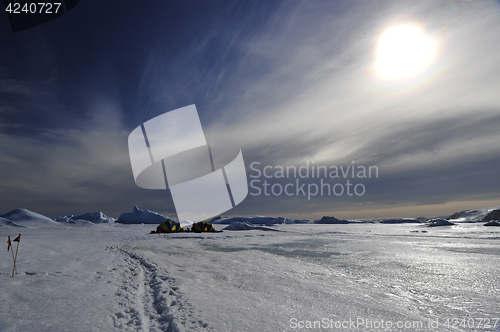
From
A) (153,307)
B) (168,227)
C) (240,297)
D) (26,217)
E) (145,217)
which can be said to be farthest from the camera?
(145,217)

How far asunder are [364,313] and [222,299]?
9.62ft

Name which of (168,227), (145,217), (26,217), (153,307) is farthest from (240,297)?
(145,217)

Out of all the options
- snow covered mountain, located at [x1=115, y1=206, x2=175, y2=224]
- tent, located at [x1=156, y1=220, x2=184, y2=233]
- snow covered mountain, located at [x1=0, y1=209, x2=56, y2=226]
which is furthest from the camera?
snow covered mountain, located at [x1=115, y1=206, x2=175, y2=224]

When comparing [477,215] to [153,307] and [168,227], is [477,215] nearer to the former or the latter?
[168,227]

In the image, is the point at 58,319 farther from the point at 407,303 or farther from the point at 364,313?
the point at 407,303

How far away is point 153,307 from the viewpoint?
16.0 feet

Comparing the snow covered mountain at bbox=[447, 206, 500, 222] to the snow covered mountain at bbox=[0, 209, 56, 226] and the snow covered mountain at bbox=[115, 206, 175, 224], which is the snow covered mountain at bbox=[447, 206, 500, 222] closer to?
the snow covered mountain at bbox=[115, 206, 175, 224]

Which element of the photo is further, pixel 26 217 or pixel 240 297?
pixel 26 217

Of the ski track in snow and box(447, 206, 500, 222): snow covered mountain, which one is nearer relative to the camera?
the ski track in snow

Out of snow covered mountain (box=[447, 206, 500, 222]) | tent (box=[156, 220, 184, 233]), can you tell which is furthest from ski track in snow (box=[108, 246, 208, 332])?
snow covered mountain (box=[447, 206, 500, 222])

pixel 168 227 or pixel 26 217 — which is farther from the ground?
pixel 26 217

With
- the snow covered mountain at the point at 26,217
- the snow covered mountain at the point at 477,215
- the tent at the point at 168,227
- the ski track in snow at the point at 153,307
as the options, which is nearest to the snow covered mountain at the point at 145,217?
the snow covered mountain at the point at 26,217

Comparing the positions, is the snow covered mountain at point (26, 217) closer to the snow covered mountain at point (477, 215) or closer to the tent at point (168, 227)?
the tent at point (168, 227)

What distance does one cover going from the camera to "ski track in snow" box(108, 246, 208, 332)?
397cm
